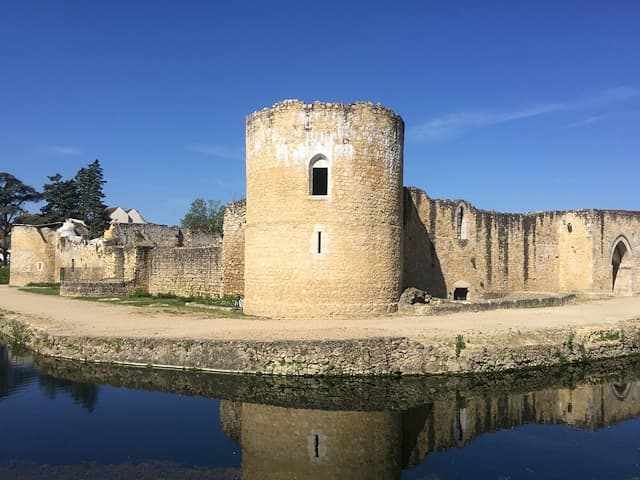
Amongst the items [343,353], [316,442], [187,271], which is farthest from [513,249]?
[316,442]

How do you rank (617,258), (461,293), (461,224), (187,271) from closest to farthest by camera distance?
1. (461,224)
2. (461,293)
3. (187,271)
4. (617,258)

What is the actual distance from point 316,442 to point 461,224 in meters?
15.6

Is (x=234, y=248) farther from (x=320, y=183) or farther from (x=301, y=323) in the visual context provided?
(x=301, y=323)

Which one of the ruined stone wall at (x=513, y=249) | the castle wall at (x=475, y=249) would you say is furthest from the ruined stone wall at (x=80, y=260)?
the ruined stone wall at (x=513, y=249)

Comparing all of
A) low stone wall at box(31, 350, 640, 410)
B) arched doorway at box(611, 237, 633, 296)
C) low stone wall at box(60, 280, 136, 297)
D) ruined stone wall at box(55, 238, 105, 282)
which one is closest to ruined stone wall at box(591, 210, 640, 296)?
arched doorway at box(611, 237, 633, 296)

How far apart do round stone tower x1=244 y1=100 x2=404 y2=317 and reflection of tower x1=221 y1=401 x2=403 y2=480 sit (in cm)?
581

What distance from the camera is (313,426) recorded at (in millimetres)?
8688

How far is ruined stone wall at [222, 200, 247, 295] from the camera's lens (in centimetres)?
1983

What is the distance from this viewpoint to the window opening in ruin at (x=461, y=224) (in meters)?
21.9

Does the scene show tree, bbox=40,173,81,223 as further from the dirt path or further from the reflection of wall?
the reflection of wall

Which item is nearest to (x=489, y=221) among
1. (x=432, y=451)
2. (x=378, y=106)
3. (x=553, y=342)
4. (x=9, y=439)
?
(x=378, y=106)

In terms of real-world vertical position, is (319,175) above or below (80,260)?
above

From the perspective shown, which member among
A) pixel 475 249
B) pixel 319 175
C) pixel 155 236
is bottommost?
pixel 475 249

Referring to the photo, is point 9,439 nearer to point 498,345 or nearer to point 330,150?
point 498,345
